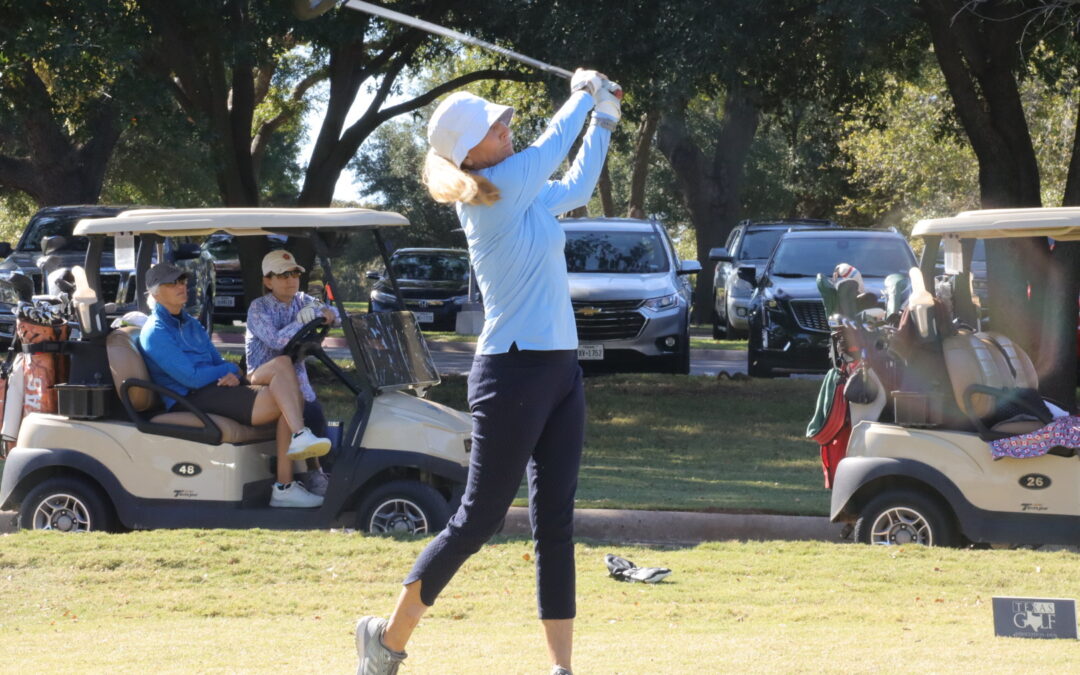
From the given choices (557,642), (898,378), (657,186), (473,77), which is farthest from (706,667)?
(657,186)

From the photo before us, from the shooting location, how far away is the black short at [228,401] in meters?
7.90

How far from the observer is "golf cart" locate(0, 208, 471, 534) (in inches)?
305

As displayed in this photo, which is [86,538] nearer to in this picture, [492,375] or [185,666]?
[185,666]

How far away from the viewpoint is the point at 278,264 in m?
8.55

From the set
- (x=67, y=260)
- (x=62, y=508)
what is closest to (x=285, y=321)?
(x=62, y=508)

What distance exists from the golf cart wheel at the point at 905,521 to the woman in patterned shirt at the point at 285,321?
9.46 ft

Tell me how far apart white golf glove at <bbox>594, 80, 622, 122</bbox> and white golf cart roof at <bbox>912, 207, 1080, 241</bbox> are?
3.39m

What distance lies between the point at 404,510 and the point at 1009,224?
3.40m

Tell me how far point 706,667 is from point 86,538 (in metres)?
3.88

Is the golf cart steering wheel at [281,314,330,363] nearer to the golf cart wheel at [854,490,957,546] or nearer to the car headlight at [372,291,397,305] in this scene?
the golf cart wheel at [854,490,957,546]

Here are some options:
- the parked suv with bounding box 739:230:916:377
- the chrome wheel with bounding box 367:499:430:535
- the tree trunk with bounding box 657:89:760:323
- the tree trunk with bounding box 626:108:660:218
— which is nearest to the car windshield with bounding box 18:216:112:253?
the parked suv with bounding box 739:230:916:377

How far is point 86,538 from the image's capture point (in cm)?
746

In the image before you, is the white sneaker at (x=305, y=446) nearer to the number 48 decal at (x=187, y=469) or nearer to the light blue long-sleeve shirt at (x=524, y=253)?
the number 48 decal at (x=187, y=469)

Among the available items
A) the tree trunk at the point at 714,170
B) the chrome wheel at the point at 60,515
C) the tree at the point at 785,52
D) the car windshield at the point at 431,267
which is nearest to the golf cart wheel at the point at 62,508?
the chrome wheel at the point at 60,515
